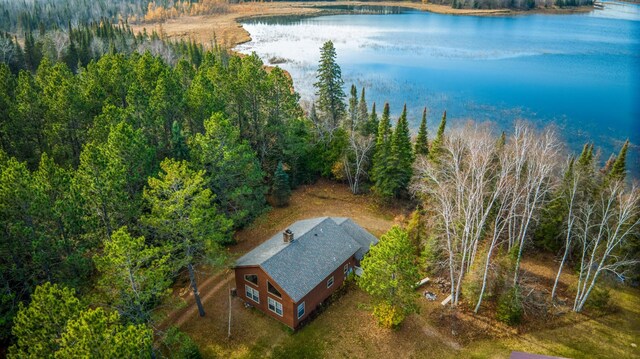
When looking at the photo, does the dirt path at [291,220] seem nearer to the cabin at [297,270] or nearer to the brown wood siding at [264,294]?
the brown wood siding at [264,294]

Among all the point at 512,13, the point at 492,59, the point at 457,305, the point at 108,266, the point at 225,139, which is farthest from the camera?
the point at 512,13

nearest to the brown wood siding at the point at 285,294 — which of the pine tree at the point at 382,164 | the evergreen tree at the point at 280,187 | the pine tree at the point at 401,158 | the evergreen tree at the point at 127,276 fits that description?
the evergreen tree at the point at 127,276

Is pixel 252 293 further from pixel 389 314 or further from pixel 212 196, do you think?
pixel 389 314

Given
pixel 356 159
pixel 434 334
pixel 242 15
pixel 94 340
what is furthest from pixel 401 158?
pixel 242 15

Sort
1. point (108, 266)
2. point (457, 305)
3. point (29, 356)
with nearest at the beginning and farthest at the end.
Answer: point (29, 356) < point (108, 266) < point (457, 305)

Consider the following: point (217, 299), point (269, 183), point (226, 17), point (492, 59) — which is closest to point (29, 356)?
point (217, 299)

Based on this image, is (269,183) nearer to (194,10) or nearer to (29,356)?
(29,356)

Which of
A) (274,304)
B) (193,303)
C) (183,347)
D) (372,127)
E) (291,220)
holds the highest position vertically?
(372,127)
